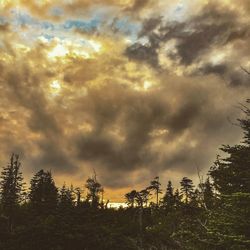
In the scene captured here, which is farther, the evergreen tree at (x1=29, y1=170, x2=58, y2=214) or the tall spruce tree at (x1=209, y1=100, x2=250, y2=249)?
the evergreen tree at (x1=29, y1=170, x2=58, y2=214)

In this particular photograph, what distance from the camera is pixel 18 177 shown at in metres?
77.9

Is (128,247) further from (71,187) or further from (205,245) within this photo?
(205,245)

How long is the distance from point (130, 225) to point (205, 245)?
53.7 meters

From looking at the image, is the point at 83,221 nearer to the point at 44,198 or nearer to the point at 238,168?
the point at 44,198

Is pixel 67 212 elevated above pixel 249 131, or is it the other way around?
pixel 67 212

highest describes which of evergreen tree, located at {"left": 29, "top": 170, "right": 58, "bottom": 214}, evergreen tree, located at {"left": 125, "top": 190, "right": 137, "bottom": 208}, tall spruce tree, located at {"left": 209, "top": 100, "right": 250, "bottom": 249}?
evergreen tree, located at {"left": 125, "top": 190, "right": 137, "bottom": 208}

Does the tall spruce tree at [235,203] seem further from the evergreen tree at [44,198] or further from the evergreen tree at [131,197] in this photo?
the evergreen tree at [131,197]

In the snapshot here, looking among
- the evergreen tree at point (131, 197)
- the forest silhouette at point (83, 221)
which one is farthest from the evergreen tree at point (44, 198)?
the evergreen tree at point (131, 197)

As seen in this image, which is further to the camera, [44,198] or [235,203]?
[44,198]

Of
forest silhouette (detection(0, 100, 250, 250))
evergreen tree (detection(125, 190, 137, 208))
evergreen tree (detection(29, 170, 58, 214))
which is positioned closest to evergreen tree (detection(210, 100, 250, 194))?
forest silhouette (detection(0, 100, 250, 250))

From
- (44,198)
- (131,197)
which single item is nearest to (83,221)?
(44,198)

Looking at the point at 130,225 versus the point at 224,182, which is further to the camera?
the point at 130,225

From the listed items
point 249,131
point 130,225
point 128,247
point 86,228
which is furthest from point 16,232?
point 249,131

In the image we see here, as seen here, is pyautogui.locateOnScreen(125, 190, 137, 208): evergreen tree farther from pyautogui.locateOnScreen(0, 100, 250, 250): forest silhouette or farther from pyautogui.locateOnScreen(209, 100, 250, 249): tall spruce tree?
pyautogui.locateOnScreen(209, 100, 250, 249): tall spruce tree
